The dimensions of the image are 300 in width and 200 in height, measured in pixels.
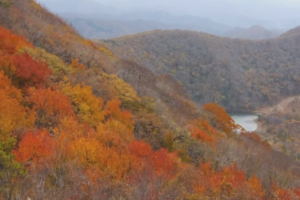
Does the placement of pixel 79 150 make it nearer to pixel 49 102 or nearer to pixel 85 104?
Result: pixel 49 102

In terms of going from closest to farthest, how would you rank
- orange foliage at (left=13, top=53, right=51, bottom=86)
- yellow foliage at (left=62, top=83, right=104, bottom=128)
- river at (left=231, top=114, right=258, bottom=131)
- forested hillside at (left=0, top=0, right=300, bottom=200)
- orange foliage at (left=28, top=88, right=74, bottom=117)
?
forested hillside at (left=0, top=0, right=300, bottom=200), orange foliage at (left=28, top=88, right=74, bottom=117), orange foliage at (left=13, top=53, right=51, bottom=86), yellow foliage at (left=62, top=83, right=104, bottom=128), river at (left=231, top=114, right=258, bottom=131)

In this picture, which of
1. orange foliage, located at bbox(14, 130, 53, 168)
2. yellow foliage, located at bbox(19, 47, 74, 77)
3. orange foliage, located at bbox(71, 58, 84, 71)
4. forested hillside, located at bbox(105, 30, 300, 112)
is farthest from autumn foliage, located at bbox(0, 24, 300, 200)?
forested hillside, located at bbox(105, 30, 300, 112)

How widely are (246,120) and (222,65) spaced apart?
24.9 metres

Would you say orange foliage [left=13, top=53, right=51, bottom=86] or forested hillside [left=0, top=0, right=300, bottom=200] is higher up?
orange foliage [left=13, top=53, right=51, bottom=86]

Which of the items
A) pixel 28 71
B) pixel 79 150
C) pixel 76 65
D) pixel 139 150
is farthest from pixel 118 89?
pixel 79 150

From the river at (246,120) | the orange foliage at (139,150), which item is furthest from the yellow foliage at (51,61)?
the river at (246,120)

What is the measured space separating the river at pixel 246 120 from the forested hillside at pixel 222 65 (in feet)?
17.2

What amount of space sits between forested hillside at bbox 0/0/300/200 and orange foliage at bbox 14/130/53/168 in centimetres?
3

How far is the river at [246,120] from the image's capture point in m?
67.6

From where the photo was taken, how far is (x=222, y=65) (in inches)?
3634

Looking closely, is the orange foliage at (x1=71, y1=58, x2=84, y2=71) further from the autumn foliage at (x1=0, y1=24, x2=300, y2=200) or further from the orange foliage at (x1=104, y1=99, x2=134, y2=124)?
the orange foliage at (x1=104, y1=99, x2=134, y2=124)

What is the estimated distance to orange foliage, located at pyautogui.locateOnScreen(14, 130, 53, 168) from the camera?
23.0ft

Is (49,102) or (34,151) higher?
(49,102)

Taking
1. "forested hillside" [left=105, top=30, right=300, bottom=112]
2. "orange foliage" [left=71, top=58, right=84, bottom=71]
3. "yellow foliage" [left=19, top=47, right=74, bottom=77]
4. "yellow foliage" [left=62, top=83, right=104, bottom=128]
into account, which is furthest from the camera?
"forested hillside" [left=105, top=30, right=300, bottom=112]
